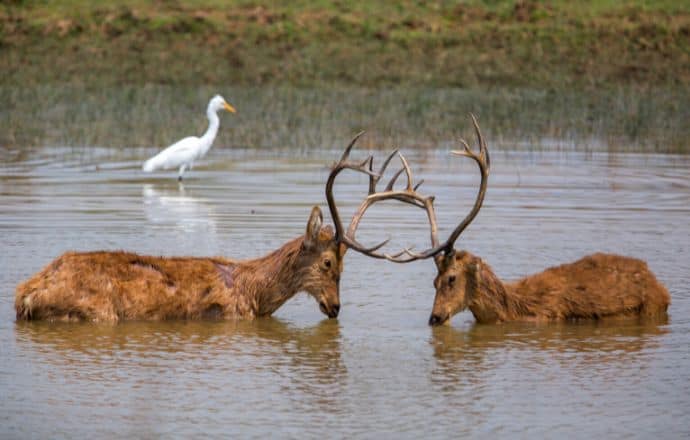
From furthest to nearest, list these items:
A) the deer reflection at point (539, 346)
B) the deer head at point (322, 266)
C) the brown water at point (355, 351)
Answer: the deer head at point (322, 266)
the deer reflection at point (539, 346)
the brown water at point (355, 351)

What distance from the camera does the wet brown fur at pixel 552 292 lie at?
1072 centimetres

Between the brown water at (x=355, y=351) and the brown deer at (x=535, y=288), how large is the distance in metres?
0.15

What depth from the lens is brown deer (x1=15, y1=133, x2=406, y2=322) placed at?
10.6 metres

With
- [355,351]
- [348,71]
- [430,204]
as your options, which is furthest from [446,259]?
[348,71]

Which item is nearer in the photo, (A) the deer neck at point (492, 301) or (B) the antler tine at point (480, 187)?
(B) the antler tine at point (480, 187)

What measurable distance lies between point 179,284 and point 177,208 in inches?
277

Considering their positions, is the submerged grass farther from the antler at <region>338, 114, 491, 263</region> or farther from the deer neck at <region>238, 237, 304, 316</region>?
the antler at <region>338, 114, 491, 263</region>

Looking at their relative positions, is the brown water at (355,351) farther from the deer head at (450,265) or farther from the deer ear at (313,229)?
the deer ear at (313,229)

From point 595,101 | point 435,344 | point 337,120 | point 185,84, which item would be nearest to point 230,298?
point 435,344

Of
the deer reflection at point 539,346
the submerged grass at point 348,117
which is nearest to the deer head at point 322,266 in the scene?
the deer reflection at point 539,346

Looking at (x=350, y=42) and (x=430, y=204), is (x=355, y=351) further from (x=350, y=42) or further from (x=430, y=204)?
(x=350, y=42)

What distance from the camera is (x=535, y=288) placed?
36.5ft

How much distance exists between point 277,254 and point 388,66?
29.9 meters

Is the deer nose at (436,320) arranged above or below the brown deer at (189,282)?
below
